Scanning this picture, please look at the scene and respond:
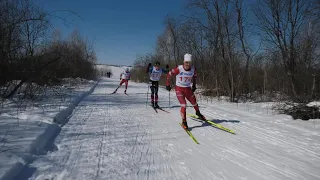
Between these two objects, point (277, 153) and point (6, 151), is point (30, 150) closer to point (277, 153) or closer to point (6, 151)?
point (6, 151)

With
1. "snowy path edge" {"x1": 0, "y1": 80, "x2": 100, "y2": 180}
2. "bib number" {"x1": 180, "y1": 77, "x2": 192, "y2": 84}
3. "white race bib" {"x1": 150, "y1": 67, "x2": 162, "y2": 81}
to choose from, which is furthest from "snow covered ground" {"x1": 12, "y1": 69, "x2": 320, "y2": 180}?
"white race bib" {"x1": 150, "y1": 67, "x2": 162, "y2": 81}

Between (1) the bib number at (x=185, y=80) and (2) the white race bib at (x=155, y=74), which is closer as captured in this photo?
(1) the bib number at (x=185, y=80)

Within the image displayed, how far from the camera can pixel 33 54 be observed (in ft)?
29.6

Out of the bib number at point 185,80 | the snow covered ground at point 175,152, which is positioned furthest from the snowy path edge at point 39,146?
the bib number at point 185,80

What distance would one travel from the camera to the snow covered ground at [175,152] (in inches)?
138

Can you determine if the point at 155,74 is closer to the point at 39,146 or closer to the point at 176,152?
the point at 176,152

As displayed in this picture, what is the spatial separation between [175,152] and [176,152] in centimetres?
2

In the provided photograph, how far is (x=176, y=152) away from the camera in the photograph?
443 centimetres

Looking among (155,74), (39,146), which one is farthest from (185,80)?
(39,146)

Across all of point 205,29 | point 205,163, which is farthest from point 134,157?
point 205,29

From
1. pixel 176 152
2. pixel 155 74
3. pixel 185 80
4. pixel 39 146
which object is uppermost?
pixel 155 74

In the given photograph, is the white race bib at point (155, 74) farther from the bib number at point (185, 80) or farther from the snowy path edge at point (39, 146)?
the snowy path edge at point (39, 146)

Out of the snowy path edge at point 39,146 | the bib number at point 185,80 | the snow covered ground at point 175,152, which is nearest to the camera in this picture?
Result: the snowy path edge at point 39,146

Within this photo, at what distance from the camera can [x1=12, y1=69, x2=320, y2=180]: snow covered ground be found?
3.49 meters
